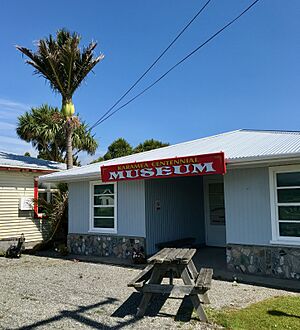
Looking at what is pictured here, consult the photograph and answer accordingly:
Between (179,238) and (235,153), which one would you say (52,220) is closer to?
(179,238)

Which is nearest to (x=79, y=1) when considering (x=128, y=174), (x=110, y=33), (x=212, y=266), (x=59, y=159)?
(x=110, y=33)

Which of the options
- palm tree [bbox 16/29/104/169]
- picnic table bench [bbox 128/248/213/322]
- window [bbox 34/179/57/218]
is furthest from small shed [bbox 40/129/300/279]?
palm tree [bbox 16/29/104/169]

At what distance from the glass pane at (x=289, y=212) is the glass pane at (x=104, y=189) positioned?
17.5ft

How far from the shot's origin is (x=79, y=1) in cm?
1163

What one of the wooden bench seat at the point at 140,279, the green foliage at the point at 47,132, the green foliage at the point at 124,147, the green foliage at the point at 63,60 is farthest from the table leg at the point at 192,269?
the green foliage at the point at 124,147

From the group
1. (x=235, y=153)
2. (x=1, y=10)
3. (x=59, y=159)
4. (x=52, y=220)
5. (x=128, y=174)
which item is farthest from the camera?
(x=59, y=159)

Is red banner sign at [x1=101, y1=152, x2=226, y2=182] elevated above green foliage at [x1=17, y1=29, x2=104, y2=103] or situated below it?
below

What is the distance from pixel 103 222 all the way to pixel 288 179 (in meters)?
6.15

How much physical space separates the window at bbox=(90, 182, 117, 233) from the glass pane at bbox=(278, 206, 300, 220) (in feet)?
16.8

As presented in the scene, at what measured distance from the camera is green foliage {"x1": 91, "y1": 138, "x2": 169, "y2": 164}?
2919 centimetres

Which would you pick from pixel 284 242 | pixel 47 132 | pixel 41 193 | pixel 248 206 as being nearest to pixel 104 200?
pixel 41 193

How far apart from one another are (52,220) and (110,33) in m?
7.92

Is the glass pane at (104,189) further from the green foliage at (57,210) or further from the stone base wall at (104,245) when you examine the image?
the green foliage at (57,210)

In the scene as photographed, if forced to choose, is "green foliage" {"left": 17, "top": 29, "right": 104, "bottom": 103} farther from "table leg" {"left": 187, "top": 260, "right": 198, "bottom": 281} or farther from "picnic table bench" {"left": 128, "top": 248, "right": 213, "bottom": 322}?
"picnic table bench" {"left": 128, "top": 248, "right": 213, "bottom": 322}
